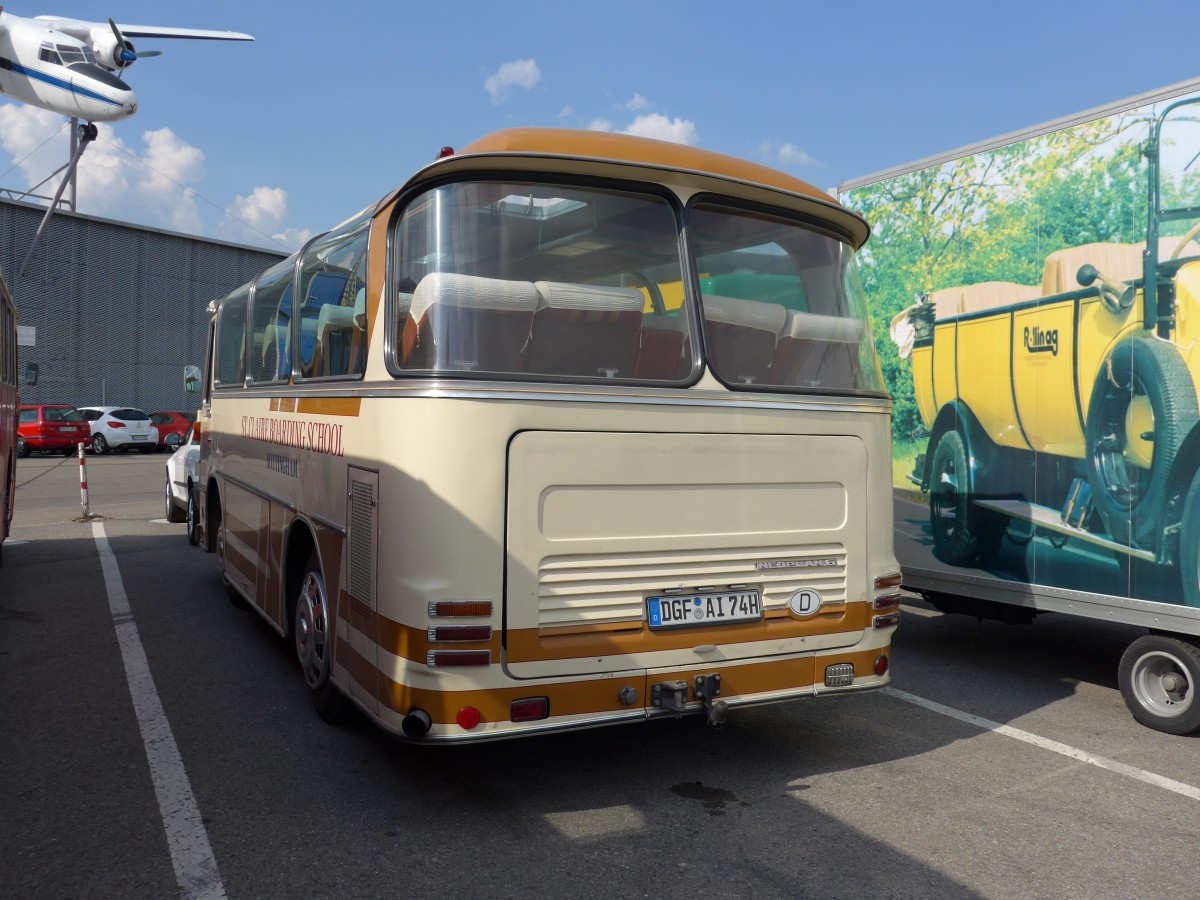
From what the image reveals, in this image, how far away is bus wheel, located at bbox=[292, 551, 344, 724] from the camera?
5156 millimetres

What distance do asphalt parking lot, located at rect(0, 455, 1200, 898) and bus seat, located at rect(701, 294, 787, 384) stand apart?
1.92 metres

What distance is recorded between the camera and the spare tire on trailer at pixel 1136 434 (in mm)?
5246

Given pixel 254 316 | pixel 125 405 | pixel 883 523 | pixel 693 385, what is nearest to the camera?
pixel 693 385

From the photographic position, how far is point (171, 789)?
177 inches

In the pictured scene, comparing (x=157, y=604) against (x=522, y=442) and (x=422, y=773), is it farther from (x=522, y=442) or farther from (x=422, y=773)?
(x=522, y=442)

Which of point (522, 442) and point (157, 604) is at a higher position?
point (522, 442)

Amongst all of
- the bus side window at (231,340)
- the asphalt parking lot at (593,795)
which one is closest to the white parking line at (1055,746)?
the asphalt parking lot at (593,795)

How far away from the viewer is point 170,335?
40.5 m

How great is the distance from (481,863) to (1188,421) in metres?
4.13

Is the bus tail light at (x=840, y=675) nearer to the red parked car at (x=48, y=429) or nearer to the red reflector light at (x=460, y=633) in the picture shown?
the red reflector light at (x=460, y=633)

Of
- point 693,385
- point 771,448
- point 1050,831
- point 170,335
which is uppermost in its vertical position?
point 170,335

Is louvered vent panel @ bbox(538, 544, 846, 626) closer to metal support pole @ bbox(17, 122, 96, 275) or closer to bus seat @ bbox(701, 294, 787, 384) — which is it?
bus seat @ bbox(701, 294, 787, 384)

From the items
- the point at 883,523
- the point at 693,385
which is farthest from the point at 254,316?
the point at 883,523

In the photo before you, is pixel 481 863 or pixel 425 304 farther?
pixel 425 304
